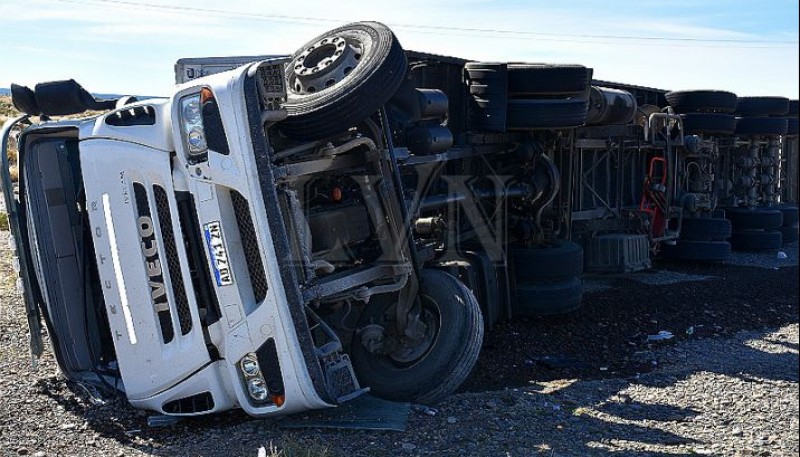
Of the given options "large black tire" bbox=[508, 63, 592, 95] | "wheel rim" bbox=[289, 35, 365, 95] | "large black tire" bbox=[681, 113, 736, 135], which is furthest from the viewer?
"large black tire" bbox=[681, 113, 736, 135]

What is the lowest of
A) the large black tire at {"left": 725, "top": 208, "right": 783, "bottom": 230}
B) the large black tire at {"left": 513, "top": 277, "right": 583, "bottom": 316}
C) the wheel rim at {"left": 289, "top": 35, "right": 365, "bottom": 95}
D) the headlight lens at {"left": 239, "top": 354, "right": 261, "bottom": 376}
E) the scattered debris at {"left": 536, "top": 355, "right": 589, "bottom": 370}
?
the large black tire at {"left": 725, "top": 208, "right": 783, "bottom": 230}

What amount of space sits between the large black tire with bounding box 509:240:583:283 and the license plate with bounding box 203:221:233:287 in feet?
12.2

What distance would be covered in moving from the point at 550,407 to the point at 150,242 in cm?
236

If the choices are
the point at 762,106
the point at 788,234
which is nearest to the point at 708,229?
the point at 762,106

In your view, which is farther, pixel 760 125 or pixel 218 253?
pixel 760 125

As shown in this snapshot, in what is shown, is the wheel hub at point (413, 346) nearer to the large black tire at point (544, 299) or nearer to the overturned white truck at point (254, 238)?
the overturned white truck at point (254, 238)

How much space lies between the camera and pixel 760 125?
1381 centimetres

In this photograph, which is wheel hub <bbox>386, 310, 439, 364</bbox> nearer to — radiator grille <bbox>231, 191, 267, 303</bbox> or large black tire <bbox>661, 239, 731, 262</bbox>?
radiator grille <bbox>231, 191, 267, 303</bbox>

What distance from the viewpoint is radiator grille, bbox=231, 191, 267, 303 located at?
13.1ft

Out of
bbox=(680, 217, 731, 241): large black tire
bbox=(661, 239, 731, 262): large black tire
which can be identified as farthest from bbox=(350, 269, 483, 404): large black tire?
bbox=(680, 217, 731, 241): large black tire

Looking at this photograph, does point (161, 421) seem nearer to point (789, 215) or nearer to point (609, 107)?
point (609, 107)

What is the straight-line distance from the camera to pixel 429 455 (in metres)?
3.87

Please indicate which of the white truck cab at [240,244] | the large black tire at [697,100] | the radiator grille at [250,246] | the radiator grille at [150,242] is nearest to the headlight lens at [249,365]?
the white truck cab at [240,244]

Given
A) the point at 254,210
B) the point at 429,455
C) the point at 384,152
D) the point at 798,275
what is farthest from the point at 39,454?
the point at 798,275
